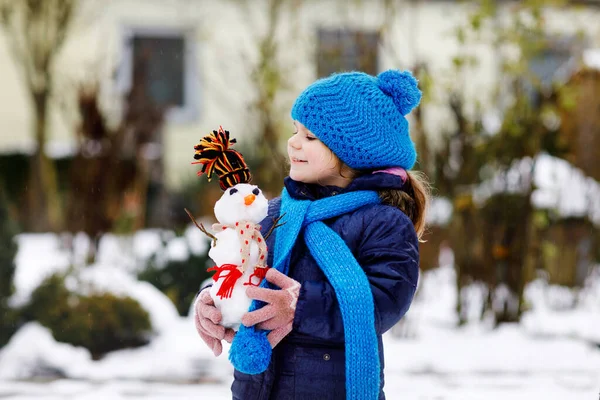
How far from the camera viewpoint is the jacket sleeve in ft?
6.54

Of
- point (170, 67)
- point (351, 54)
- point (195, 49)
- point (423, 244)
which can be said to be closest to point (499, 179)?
point (423, 244)

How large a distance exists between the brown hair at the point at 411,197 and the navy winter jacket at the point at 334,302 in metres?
0.04

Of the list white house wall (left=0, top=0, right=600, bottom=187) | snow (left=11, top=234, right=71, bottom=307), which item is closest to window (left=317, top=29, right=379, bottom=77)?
snow (left=11, top=234, right=71, bottom=307)

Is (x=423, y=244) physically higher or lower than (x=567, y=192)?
lower

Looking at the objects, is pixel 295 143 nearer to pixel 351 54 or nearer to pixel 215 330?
pixel 215 330

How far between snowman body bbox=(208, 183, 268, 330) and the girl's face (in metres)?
0.18

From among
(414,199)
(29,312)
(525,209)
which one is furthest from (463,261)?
(414,199)

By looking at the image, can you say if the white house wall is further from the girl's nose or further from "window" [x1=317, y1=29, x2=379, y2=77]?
the girl's nose

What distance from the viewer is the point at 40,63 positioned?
1048 centimetres

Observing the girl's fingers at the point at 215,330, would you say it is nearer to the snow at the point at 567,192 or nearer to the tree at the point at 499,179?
the tree at the point at 499,179

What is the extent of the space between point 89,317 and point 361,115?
374 centimetres

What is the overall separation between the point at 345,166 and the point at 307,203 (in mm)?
175

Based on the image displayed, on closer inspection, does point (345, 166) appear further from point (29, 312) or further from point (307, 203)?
point (29, 312)

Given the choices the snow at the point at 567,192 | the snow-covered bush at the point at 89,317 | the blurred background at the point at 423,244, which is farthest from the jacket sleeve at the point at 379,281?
the snow at the point at 567,192
